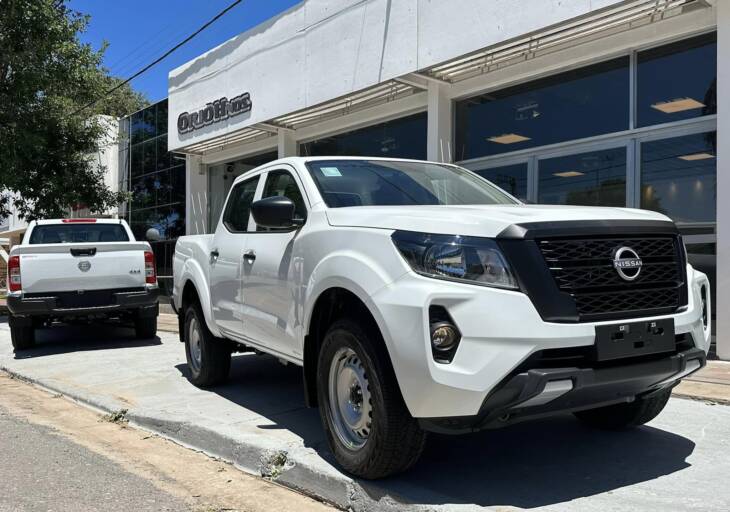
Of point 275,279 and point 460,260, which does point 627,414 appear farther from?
point 275,279

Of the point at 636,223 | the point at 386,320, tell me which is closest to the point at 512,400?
the point at 386,320

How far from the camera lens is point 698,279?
3939 millimetres

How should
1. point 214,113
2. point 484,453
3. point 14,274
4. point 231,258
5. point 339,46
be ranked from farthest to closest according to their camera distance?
point 214,113
point 339,46
point 14,274
point 231,258
point 484,453

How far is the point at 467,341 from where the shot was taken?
309 cm

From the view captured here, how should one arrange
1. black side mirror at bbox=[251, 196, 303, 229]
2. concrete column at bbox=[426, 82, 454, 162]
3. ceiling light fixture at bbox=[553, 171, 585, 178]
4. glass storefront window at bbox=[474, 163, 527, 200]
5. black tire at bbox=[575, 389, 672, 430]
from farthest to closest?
concrete column at bbox=[426, 82, 454, 162] → glass storefront window at bbox=[474, 163, 527, 200] → ceiling light fixture at bbox=[553, 171, 585, 178] → black tire at bbox=[575, 389, 672, 430] → black side mirror at bbox=[251, 196, 303, 229]

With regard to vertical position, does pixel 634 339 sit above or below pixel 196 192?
below

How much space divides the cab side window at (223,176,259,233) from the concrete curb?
66.4 inches

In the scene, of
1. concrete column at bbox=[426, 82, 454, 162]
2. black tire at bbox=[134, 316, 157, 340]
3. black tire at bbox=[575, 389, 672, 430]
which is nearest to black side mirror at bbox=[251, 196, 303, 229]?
black tire at bbox=[575, 389, 672, 430]

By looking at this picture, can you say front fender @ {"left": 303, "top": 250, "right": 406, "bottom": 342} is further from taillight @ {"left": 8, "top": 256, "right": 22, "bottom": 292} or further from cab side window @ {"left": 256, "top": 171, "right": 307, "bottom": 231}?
taillight @ {"left": 8, "top": 256, "right": 22, "bottom": 292}

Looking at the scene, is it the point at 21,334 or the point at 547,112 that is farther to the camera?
A: the point at 547,112

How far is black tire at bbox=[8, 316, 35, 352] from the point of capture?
31.6 feet

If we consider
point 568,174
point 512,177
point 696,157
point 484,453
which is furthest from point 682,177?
point 484,453

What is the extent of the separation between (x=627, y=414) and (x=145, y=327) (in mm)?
7944

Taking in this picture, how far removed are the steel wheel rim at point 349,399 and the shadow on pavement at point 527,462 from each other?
0.99 ft
